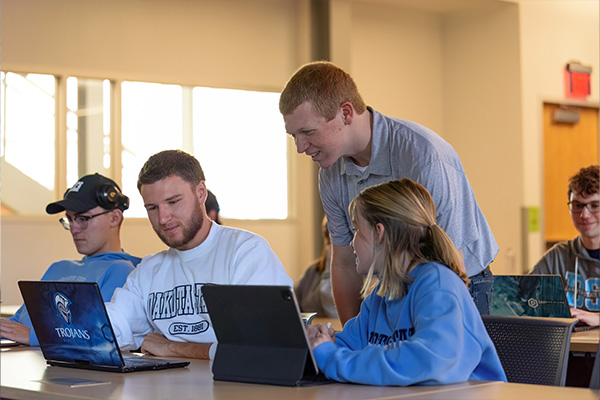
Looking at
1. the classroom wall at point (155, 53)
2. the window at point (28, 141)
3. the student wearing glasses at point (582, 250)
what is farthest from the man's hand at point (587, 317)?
the window at point (28, 141)

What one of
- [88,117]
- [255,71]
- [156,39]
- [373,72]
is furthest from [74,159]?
[373,72]

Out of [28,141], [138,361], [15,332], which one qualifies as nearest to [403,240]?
[138,361]

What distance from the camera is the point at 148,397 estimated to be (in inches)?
58.8

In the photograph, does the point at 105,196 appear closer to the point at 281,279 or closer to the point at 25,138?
the point at 281,279

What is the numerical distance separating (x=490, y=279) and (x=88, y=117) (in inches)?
159

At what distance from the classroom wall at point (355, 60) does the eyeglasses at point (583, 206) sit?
2935 mm

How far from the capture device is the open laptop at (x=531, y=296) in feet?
9.35

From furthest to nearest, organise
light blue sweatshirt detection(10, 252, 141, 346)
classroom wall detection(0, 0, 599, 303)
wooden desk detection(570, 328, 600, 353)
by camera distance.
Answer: classroom wall detection(0, 0, 599, 303) < light blue sweatshirt detection(10, 252, 141, 346) < wooden desk detection(570, 328, 600, 353)

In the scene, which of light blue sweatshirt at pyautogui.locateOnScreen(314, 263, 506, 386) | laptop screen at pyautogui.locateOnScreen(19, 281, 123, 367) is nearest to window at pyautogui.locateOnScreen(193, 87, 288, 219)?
laptop screen at pyautogui.locateOnScreen(19, 281, 123, 367)

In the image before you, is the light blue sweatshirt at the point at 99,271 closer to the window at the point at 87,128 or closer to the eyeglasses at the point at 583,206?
the eyeglasses at the point at 583,206

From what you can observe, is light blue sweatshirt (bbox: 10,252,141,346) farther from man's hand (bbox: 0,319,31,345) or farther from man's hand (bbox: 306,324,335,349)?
man's hand (bbox: 306,324,335,349)

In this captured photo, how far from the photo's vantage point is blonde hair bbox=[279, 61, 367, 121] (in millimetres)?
2174

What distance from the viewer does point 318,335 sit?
67.1 inches

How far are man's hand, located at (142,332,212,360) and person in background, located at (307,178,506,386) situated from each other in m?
0.41
